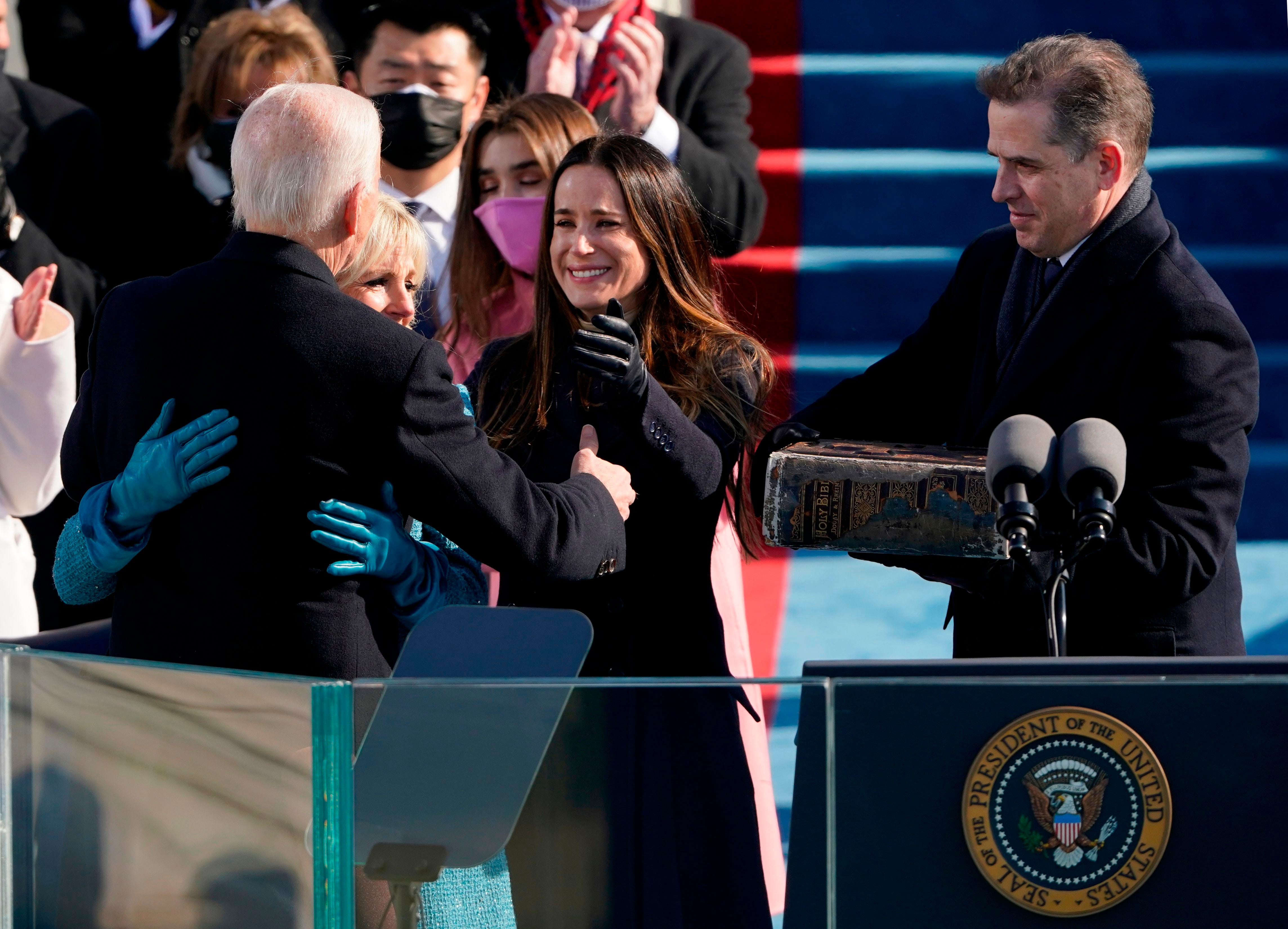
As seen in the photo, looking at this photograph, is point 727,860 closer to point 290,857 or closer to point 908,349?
point 290,857

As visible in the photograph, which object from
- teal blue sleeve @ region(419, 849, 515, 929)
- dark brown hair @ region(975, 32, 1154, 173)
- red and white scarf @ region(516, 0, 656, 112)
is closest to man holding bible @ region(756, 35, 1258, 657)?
dark brown hair @ region(975, 32, 1154, 173)

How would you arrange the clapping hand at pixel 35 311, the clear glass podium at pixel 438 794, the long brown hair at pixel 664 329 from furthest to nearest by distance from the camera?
the clapping hand at pixel 35 311 → the long brown hair at pixel 664 329 → the clear glass podium at pixel 438 794

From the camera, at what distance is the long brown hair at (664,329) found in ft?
→ 9.22

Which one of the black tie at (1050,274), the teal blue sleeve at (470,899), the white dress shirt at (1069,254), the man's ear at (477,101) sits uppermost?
the man's ear at (477,101)

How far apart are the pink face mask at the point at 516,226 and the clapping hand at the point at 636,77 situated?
0.70 metres

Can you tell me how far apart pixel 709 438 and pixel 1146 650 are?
79 cm

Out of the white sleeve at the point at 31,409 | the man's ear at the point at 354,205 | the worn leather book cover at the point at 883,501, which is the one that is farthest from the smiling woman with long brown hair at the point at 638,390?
the white sleeve at the point at 31,409

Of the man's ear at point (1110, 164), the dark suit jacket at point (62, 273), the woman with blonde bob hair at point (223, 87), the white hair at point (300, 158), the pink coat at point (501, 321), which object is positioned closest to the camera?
the white hair at point (300, 158)

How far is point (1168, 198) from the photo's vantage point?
5.31 m

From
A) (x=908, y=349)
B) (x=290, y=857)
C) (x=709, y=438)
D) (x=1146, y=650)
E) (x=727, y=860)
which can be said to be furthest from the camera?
(x=908, y=349)

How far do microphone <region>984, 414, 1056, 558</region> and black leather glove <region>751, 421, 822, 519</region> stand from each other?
71 cm

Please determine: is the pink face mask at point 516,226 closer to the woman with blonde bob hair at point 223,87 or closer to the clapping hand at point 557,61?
the woman with blonde bob hair at point 223,87

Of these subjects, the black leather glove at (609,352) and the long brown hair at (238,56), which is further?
the long brown hair at (238,56)

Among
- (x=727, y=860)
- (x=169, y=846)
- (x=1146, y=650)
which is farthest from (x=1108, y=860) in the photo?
(x=169, y=846)
